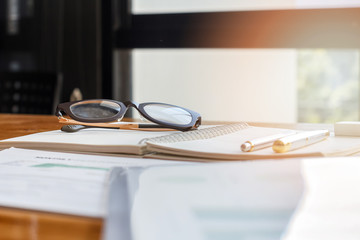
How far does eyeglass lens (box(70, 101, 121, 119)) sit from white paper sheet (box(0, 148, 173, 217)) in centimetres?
21

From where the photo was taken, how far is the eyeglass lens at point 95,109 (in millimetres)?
672

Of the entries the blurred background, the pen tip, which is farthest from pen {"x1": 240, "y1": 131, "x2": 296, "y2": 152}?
the blurred background

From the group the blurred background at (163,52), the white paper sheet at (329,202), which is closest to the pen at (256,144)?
the white paper sheet at (329,202)

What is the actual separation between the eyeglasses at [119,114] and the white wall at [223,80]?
5.71 feet

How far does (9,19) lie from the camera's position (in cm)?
252

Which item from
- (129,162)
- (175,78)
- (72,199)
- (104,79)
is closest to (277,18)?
(175,78)

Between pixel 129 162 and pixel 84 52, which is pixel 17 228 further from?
pixel 84 52

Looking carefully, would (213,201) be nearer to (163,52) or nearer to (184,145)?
(184,145)

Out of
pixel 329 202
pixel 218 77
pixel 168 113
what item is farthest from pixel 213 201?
pixel 218 77

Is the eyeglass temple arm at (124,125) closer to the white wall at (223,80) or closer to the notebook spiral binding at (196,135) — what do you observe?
the notebook spiral binding at (196,135)

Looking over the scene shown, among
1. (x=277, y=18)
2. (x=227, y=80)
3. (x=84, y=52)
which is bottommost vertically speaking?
(x=227, y=80)

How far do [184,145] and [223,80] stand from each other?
80.0 inches

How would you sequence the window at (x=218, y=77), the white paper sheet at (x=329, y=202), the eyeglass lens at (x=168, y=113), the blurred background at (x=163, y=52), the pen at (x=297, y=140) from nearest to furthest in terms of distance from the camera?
1. the white paper sheet at (x=329, y=202)
2. the pen at (x=297, y=140)
3. the eyeglass lens at (x=168, y=113)
4. the blurred background at (x=163, y=52)
5. the window at (x=218, y=77)

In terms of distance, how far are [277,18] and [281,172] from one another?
6.26ft
